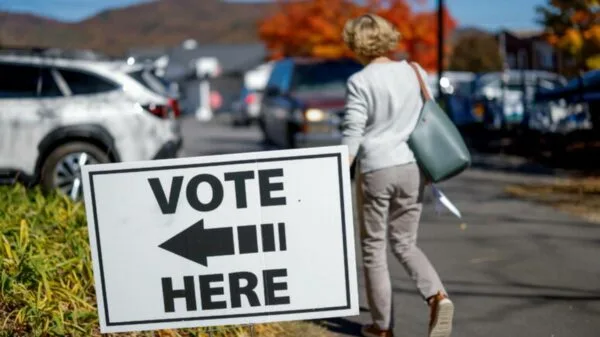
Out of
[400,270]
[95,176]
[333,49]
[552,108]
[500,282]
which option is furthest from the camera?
[333,49]

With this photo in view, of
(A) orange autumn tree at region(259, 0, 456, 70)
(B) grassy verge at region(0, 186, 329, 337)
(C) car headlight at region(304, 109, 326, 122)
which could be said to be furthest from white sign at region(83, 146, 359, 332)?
(A) orange autumn tree at region(259, 0, 456, 70)

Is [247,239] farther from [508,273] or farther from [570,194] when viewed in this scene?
[570,194]

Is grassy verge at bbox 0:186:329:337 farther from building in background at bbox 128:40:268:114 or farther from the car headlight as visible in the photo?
building in background at bbox 128:40:268:114

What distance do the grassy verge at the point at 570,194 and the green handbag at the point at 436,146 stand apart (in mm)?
4772

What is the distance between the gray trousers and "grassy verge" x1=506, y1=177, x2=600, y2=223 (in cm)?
484

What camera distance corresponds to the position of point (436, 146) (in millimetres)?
4934

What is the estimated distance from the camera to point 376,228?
5.00 m

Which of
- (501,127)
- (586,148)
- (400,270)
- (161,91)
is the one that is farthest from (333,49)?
(400,270)

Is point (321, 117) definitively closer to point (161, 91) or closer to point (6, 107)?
point (161, 91)

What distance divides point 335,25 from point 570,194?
35.7m

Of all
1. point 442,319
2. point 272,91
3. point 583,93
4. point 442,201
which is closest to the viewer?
point 442,319

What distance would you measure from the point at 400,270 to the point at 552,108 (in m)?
13.7

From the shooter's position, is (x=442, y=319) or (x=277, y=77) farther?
(x=277, y=77)

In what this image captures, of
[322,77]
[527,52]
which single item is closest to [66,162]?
[322,77]
